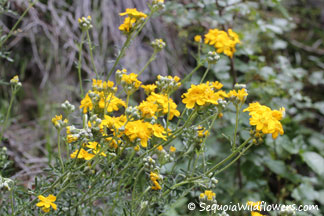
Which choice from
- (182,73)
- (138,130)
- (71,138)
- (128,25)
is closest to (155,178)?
(138,130)

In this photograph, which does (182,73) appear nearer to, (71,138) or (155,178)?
(155,178)

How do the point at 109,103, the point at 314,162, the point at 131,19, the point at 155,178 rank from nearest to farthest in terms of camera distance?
the point at 155,178, the point at 109,103, the point at 131,19, the point at 314,162

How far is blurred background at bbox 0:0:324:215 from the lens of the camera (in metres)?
2.57

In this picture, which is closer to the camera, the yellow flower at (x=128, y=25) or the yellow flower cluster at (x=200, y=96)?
the yellow flower cluster at (x=200, y=96)

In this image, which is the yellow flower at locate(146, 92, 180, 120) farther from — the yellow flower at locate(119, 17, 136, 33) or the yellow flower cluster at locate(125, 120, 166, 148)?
the yellow flower at locate(119, 17, 136, 33)

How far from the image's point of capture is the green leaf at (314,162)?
252cm

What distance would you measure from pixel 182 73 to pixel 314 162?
4.51ft

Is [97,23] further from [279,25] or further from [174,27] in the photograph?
[279,25]

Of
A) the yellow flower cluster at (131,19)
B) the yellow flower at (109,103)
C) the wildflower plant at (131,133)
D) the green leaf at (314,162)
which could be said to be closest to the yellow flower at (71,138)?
the wildflower plant at (131,133)

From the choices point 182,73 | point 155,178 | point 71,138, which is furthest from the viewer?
point 182,73

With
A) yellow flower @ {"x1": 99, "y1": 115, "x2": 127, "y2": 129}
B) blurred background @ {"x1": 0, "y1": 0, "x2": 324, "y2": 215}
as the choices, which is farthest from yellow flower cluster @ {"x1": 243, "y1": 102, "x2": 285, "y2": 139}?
blurred background @ {"x1": 0, "y1": 0, "x2": 324, "y2": 215}

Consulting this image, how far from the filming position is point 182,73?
10.7ft

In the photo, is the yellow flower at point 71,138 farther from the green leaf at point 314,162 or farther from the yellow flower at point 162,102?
the green leaf at point 314,162

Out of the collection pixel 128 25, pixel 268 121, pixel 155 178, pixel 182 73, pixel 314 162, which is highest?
pixel 128 25
